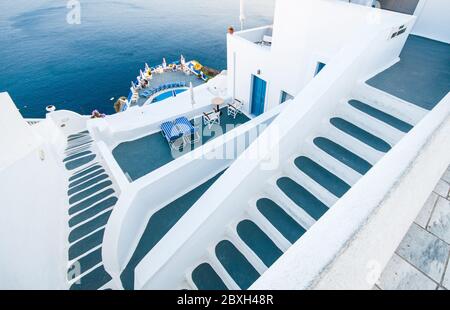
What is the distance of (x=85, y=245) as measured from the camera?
6.48m

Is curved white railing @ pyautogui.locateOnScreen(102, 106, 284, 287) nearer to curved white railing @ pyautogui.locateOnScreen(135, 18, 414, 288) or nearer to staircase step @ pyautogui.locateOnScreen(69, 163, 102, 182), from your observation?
curved white railing @ pyautogui.locateOnScreen(135, 18, 414, 288)

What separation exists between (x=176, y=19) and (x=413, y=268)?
6666cm

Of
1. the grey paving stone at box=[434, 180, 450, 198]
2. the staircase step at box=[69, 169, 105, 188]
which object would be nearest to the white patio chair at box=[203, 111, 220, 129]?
the staircase step at box=[69, 169, 105, 188]

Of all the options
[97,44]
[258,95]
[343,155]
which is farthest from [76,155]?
[97,44]

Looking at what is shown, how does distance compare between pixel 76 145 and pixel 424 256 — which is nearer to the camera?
pixel 424 256

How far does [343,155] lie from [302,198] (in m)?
1.20

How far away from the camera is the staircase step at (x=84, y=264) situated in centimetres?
589

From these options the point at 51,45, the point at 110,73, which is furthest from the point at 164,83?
the point at 51,45

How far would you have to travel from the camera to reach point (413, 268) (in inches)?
85.7

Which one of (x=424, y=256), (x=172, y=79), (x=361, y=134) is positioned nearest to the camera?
(x=424, y=256)

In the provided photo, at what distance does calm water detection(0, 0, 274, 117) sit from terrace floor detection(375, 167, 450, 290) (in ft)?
106

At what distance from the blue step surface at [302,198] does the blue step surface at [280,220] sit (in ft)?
1.04

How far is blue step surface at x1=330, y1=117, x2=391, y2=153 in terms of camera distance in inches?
169

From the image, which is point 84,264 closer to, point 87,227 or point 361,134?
point 87,227
